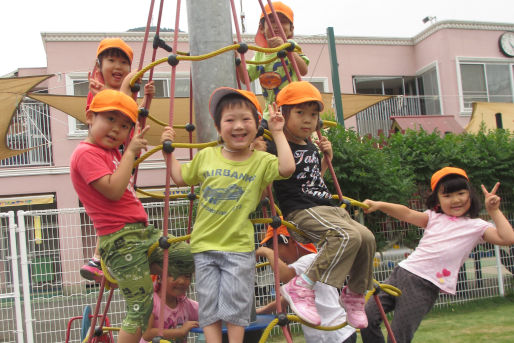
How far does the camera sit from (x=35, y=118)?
1186cm

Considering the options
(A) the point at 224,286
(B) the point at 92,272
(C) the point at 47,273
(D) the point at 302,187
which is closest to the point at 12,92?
(C) the point at 47,273

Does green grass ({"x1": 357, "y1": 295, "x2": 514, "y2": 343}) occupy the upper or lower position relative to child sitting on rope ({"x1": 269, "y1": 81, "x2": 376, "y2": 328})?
lower

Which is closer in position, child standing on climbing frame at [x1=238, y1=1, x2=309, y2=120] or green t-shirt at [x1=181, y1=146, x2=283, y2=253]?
green t-shirt at [x1=181, y1=146, x2=283, y2=253]

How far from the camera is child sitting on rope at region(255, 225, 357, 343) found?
3.02m

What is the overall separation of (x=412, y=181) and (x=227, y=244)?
4040mm

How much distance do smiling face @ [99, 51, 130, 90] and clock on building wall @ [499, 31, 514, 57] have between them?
49.5 feet

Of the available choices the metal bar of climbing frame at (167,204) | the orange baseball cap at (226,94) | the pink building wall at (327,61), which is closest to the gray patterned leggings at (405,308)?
the metal bar of climbing frame at (167,204)

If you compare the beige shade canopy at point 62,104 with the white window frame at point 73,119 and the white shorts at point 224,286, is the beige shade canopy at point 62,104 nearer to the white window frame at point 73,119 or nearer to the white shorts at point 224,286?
the white window frame at point 73,119

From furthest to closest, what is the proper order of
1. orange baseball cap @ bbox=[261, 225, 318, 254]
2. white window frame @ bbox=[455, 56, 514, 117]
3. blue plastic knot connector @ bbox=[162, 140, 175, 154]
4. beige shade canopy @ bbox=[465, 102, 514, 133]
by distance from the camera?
1. white window frame @ bbox=[455, 56, 514, 117]
2. beige shade canopy @ bbox=[465, 102, 514, 133]
3. orange baseball cap @ bbox=[261, 225, 318, 254]
4. blue plastic knot connector @ bbox=[162, 140, 175, 154]

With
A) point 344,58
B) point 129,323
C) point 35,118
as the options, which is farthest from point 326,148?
point 344,58

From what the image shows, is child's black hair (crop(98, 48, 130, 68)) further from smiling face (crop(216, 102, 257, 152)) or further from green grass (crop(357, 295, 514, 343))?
green grass (crop(357, 295, 514, 343))

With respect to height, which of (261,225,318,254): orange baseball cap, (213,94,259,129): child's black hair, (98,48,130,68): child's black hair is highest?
(98,48,130,68): child's black hair

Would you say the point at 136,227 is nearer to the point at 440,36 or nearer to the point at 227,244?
the point at 227,244

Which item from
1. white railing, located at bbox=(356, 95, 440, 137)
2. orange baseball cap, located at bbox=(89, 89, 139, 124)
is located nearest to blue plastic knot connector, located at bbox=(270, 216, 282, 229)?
orange baseball cap, located at bbox=(89, 89, 139, 124)
